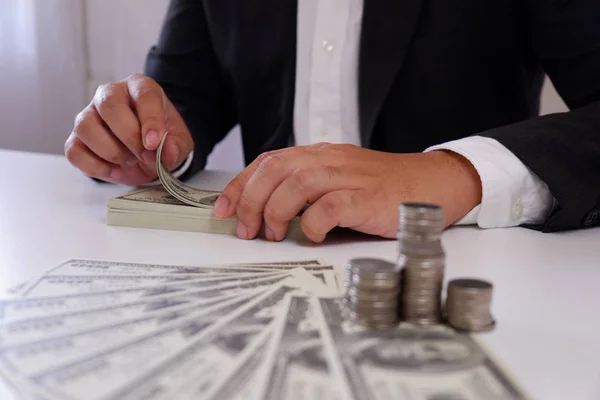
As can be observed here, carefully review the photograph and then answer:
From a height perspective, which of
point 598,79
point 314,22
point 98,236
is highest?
point 314,22

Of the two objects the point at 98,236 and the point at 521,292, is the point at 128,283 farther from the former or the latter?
the point at 521,292

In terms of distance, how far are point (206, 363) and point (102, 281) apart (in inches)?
7.5

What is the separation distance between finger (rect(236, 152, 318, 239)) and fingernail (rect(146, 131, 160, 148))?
0.65 ft

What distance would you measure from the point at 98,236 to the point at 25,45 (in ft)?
5.13

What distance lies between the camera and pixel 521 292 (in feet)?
1.72

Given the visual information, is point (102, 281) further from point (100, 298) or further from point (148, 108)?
point (148, 108)

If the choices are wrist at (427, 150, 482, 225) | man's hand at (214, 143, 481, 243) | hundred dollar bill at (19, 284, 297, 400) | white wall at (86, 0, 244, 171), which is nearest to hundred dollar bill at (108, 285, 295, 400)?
hundred dollar bill at (19, 284, 297, 400)

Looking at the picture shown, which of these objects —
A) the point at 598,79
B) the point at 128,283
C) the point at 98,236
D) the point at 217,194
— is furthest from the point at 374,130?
the point at 128,283

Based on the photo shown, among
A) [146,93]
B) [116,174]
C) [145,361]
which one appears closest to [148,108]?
[146,93]

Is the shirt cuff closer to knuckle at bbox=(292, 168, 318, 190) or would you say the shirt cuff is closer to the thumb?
knuckle at bbox=(292, 168, 318, 190)

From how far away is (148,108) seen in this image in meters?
0.86

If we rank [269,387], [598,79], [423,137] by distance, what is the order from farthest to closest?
[423,137]
[598,79]
[269,387]

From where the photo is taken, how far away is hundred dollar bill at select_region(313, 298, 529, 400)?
339 millimetres

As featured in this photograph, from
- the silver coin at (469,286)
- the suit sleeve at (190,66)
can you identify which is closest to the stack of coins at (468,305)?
the silver coin at (469,286)
